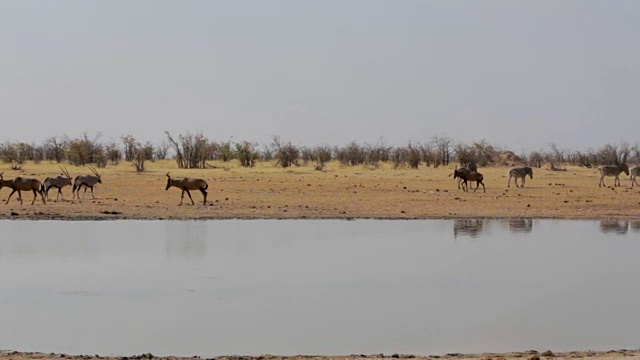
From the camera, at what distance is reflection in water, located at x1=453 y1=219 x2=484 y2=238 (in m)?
21.2

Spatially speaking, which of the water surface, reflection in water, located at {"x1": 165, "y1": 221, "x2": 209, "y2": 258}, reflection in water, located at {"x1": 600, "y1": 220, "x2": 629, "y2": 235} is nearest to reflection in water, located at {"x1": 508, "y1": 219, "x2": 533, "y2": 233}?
the water surface

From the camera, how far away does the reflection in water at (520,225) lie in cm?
2214

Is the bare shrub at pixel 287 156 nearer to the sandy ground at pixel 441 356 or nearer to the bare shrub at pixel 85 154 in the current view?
the bare shrub at pixel 85 154

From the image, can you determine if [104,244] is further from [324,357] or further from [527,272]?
[324,357]

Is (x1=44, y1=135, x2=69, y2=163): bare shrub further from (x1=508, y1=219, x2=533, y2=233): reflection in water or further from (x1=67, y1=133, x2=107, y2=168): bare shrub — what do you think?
(x1=508, y1=219, x2=533, y2=233): reflection in water

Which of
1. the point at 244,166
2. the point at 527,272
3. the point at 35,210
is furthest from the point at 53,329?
the point at 244,166

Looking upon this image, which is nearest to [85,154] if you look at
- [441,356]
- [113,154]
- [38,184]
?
[113,154]

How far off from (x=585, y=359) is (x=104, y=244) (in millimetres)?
11779

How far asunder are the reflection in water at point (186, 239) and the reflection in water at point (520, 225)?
7512 millimetres

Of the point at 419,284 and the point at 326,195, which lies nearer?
the point at 419,284

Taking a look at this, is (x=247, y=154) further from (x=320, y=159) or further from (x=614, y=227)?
(x=614, y=227)

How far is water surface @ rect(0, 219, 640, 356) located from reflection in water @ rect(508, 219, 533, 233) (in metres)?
1.02

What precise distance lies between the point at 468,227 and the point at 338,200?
7.48 m

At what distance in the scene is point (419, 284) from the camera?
1345cm
